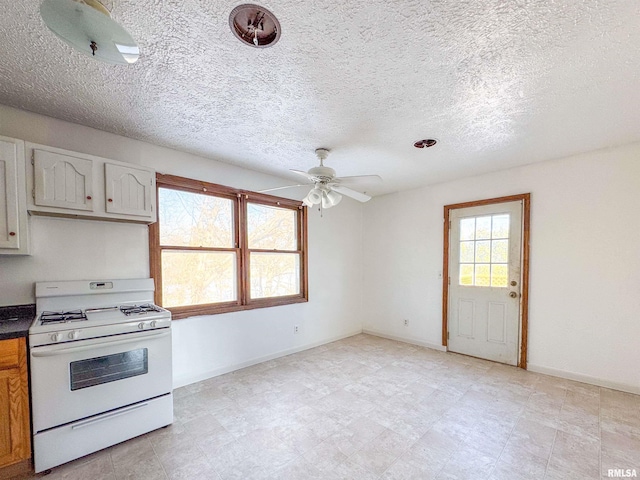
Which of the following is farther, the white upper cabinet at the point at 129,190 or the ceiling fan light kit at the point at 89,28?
the white upper cabinet at the point at 129,190

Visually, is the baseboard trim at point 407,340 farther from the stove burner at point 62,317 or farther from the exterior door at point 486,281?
the stove burner at point 62,317

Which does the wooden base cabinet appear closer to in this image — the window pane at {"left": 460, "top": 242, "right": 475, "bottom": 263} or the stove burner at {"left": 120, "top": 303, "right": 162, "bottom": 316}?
the stove burner at {"left": 120, "top": 303, "right": 162, "bottom": 316}

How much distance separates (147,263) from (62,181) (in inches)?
39.1

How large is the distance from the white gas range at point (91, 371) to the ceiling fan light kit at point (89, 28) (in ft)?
5.63

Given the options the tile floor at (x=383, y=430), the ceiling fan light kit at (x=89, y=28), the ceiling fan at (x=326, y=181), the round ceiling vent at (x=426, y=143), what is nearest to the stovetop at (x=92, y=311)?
→ the tile floor at (x=383, y=430)

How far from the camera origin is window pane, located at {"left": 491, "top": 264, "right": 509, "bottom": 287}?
11.9 feet

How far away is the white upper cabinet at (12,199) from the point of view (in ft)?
6.32

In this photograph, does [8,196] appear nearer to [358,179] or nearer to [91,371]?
[91,371]

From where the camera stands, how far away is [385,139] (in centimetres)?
273

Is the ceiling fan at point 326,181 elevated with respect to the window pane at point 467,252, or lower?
elevated

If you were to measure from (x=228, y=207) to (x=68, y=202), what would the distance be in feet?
5.15

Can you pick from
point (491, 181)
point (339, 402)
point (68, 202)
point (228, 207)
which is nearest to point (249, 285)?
point (228, 207)

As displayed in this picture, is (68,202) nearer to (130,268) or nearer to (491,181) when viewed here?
(130,268)

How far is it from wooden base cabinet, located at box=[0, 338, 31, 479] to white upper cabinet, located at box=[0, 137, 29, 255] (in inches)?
28.1
